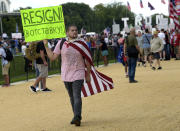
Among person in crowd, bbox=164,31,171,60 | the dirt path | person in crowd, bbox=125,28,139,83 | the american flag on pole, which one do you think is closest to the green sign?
the american flag on pole

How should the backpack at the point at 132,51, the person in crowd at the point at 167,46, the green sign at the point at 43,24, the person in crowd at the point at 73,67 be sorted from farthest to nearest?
the person in crowd at the point at 167,46, the backpack at the point at 132,51, the green sign at the point at 43,24, the person in crowd at the point at 73,67

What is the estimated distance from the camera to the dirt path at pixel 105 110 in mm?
7781

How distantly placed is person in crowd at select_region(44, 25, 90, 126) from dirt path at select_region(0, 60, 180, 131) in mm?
377

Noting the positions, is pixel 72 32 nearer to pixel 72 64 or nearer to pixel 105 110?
pixel 72 64

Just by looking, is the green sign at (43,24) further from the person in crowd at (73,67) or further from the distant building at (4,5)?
the distant building at (4,5)

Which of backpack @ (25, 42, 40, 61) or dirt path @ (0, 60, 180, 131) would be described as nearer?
dirt path @ (0, 60, 180, 131)

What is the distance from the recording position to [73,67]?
7.79m

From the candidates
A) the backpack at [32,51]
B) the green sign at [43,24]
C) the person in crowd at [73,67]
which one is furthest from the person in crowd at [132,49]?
the person in crowd at [73,67]

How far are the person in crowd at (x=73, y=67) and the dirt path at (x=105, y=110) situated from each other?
14.9 inches

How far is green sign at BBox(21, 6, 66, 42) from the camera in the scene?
28.6 feet

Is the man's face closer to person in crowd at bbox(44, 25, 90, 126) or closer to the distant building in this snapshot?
person in crowd at bbox(44, 25, 90, 126)

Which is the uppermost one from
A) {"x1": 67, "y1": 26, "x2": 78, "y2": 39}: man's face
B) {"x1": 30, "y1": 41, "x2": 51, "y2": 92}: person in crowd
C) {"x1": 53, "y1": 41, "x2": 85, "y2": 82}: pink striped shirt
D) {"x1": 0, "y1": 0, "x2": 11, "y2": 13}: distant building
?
{"x1": 0, "y1": 0, "x2": 11, "y2": 13}: distant building

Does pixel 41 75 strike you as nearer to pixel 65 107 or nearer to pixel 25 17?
pixel 65 107

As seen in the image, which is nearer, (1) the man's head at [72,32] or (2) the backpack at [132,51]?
(1) the man's head at [72,32]
